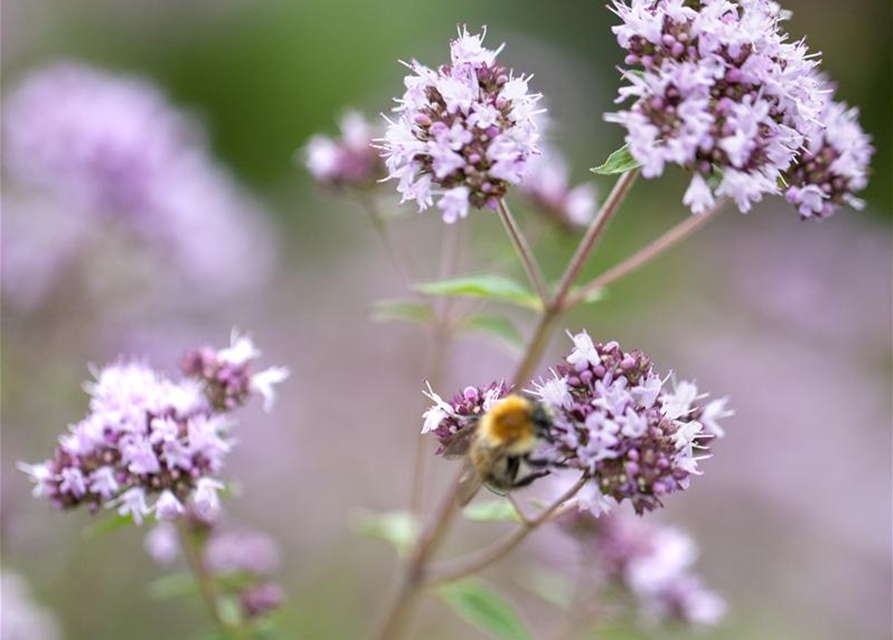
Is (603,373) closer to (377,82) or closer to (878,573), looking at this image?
(878,573)

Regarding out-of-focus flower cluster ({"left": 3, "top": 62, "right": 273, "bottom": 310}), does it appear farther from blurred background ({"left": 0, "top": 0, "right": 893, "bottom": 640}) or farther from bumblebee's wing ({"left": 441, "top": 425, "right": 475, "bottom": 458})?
bumblebee's wing ({"left": 441, "top": 425, "right": 475, "bottom": 458})

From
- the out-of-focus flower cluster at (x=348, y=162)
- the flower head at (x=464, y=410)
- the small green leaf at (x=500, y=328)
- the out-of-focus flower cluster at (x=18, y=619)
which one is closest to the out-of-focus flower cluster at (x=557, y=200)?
the out-of-focus flower cluster at (x=348, y=162)

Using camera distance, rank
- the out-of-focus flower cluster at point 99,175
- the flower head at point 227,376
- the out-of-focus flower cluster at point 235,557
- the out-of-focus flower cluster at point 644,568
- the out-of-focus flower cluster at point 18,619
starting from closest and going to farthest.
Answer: the flower head at point 227,376
the out-of-focus flower cluster at point 235,557
the out-of-focus flower cluster at point 644,568
the out-of-focus flower cluster at point 18,619
the out-of-focus flower cluster at point 99,175

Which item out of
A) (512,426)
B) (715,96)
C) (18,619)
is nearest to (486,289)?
(512,426)

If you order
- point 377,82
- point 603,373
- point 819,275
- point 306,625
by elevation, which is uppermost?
point 377,82

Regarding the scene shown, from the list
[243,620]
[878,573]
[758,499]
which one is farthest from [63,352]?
[878,573]

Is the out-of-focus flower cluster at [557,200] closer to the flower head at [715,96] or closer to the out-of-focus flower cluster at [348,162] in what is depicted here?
the out-of-focus flower cluster at [348,162]

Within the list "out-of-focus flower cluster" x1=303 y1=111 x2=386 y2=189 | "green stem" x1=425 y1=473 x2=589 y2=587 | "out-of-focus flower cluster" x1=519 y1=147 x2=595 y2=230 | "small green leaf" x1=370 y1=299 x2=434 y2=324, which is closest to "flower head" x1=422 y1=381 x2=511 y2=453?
"green stem" x1=425 y1=473 x2=589 y2=587
